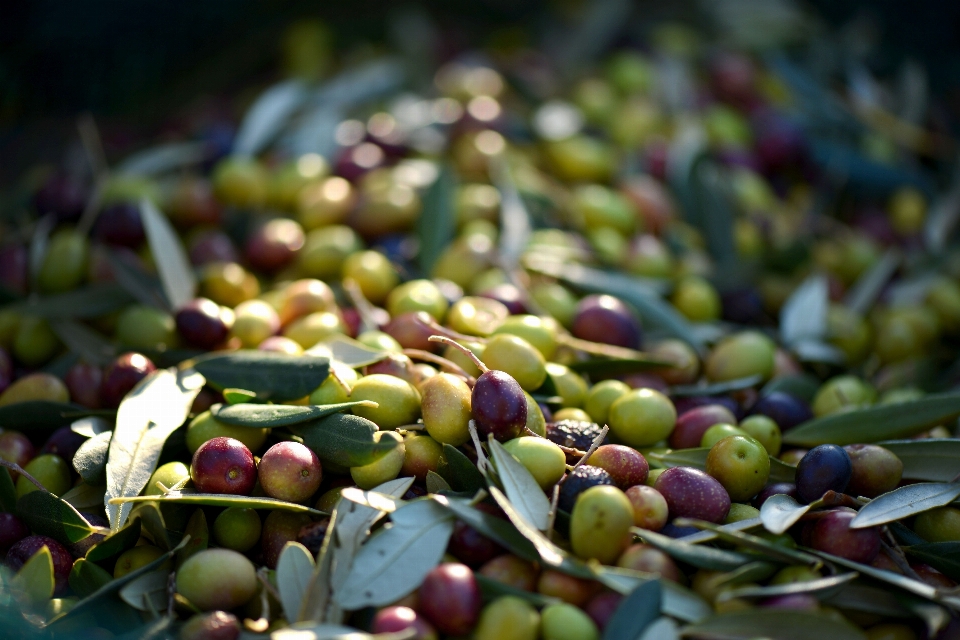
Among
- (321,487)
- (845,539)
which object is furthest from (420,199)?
(845,539)

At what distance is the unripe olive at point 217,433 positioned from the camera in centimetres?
114

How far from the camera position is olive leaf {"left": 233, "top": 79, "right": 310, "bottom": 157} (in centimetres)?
213

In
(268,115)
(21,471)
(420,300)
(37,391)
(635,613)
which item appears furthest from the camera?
(268,115)

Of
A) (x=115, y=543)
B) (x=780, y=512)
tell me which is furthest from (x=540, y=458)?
(x=115, y=543)

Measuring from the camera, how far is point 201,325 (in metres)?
1.37

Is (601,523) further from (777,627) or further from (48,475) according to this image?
(48,475)

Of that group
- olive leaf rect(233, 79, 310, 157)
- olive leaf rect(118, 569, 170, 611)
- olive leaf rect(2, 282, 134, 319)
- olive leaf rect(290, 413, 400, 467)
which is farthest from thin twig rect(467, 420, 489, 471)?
olive leaf rect(233, 79, 310, 157)

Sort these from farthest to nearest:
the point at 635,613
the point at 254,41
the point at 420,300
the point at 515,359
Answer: the point at 254,41
the point at 420,300
the point at 515,359
the point at 635,613

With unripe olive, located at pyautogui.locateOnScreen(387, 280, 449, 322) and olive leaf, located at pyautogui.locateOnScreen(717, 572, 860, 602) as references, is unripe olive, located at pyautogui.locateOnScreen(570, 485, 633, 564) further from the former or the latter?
unripe olive, located at pyautogui.locateOnScreen(387, 280, 449, 322)

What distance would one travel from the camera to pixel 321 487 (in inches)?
44.3

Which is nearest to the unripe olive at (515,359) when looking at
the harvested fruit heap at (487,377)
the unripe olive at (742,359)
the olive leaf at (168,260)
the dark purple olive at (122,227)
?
the harvested fruit heap at (487,377)

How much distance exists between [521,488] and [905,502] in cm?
53

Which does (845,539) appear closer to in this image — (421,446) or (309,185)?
(421,446)

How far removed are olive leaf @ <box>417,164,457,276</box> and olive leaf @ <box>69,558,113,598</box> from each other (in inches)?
33.3
